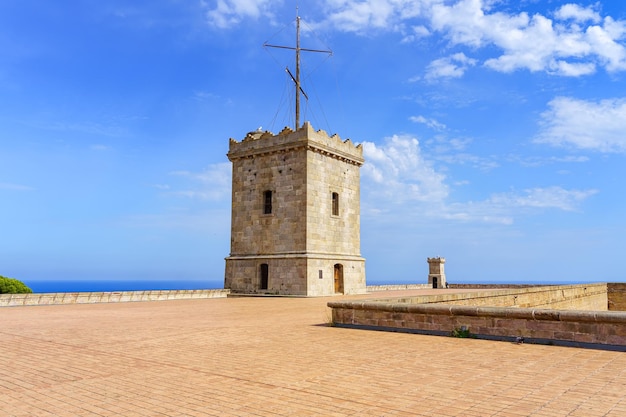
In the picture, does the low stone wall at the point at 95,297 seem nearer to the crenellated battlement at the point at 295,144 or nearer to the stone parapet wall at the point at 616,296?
the crenellated battlement at the point at 295,144

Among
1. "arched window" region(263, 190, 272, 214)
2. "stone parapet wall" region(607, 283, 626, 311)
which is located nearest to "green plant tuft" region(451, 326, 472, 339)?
"arched window" region(263, 190, 272, 214)

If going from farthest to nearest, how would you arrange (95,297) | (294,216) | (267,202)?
1. (267,202)
2. (294,216)
3. (95,297)

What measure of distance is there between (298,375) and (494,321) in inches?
196

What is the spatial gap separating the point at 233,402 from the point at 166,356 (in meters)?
3.20

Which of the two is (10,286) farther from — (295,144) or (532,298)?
(532,298)

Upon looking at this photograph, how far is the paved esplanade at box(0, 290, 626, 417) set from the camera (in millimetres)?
5055

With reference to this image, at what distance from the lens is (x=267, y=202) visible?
1104 inches

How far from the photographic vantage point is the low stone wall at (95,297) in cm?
1917

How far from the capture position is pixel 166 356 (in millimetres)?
8039

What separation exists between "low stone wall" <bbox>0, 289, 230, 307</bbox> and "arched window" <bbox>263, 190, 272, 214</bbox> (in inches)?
201

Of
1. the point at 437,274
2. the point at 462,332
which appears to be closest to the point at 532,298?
the point at 462,332

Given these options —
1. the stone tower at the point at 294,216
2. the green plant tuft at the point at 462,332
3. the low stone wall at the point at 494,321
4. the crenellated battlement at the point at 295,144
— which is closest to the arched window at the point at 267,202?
the stone tower at the point at 294,216

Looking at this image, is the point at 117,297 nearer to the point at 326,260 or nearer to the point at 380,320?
the point at 326,260

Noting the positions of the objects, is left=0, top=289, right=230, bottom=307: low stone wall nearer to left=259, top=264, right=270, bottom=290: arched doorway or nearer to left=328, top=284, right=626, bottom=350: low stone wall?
left=259, top=264, right=270, bottom=290: arched doorway
